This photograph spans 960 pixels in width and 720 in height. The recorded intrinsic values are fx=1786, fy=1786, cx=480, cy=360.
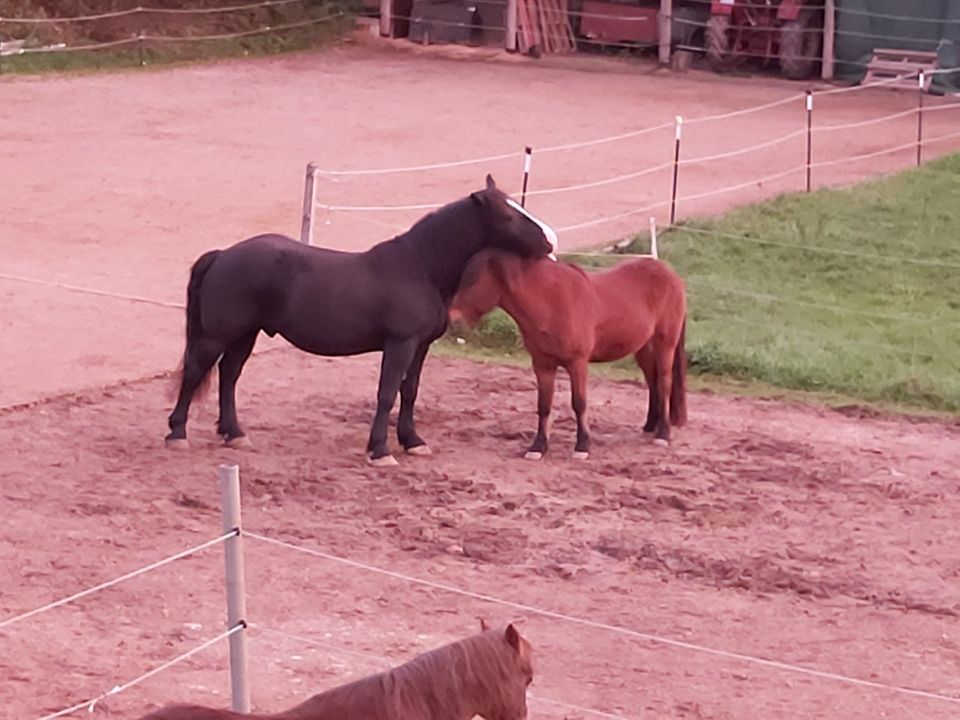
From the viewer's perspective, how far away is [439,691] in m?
4.52

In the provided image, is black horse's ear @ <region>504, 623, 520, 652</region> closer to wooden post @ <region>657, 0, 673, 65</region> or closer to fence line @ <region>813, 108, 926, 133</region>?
fence line @ <region>813, 108, 926, 133</region>

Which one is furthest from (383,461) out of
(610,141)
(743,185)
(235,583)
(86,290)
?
(610,141)

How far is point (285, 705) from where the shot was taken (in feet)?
20.2

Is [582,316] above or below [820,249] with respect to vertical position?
above

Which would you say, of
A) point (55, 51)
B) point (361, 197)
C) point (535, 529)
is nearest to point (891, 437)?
point (535, 529)

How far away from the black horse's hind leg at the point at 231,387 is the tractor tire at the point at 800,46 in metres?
16.3

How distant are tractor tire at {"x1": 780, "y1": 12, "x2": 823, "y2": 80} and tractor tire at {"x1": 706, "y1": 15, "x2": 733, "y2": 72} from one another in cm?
81

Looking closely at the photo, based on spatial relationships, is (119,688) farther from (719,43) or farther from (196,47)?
(719,43)

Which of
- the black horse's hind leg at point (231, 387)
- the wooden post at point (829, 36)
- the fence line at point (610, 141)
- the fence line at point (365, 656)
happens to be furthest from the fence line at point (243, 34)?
the fence line at point (365, 656)

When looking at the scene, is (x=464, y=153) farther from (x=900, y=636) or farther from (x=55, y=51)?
(x=900, y=636)

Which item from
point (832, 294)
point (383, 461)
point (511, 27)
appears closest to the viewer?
point (383, 461)

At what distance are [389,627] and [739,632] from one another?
4.53 ft

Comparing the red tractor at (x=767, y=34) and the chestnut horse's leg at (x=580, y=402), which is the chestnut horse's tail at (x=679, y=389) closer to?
the chestnut horse's leg at (x=580, y=402)

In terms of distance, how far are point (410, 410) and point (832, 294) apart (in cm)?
478
